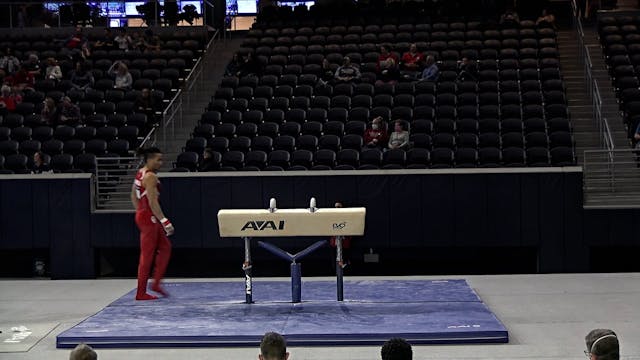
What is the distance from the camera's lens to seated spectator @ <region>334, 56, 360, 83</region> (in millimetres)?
20719

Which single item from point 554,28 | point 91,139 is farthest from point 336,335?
point 554,28

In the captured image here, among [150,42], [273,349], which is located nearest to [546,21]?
[150,42]

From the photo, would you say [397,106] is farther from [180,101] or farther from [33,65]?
[33,65]

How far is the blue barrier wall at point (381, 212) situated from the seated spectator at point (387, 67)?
16.8 feet

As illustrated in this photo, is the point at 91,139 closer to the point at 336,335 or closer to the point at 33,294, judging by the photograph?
the point at 33,294

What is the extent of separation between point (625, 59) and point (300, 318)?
505 inches

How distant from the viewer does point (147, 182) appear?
12.2 m

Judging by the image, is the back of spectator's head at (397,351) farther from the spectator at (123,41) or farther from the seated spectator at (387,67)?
the spectator at (123,41)

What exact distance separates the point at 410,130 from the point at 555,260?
398 cm

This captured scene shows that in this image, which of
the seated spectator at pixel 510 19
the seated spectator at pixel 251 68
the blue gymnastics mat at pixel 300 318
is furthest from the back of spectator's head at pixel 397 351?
the seated spectator at pixel 510 19

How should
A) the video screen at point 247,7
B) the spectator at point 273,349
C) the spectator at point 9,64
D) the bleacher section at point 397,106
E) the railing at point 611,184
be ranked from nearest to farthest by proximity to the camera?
the spectator at point 273,349, the railing at point 611,184, the bleacher section at point 397,106, the spectator at point 9,64, the video screen at point 247,7

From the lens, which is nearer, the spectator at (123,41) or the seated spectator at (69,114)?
the seated spectator at (69,114)

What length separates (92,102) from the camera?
68.4 feet

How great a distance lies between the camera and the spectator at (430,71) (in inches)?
801
